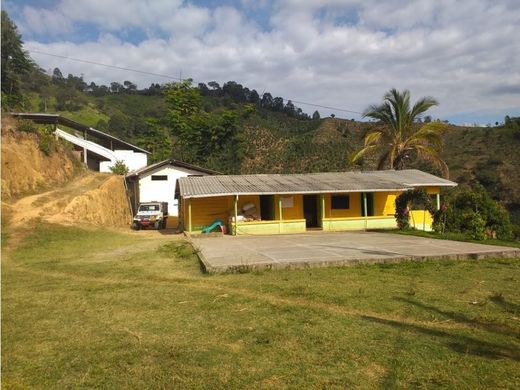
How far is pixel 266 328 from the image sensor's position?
5555 millimetres

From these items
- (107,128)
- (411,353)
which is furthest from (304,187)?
(107,128)

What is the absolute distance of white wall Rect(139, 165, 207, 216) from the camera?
28.3 m

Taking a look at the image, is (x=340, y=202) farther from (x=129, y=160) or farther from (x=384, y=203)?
(x=129, y=160)

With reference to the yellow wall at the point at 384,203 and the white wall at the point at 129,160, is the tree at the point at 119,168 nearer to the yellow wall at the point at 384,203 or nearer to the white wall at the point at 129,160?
the white wall at the point at 129,160

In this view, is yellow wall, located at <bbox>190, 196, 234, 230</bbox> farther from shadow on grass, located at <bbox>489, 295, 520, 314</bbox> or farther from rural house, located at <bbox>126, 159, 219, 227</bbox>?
shadow on grass, located at <bbox>489, 295, 520, 314</bbox>

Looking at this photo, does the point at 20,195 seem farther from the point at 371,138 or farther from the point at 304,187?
the point at 371,138

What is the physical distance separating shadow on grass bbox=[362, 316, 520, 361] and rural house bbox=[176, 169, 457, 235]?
1316cm

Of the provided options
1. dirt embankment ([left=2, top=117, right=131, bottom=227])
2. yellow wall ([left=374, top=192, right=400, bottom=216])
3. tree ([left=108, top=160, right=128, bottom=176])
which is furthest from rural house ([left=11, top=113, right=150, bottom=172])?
yellow wall ([left=374, top=192, right=400, bottom=216])

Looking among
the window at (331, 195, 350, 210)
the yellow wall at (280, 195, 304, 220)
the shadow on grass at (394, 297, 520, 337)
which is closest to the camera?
the shadow on grass at (394, 297, 520, 337)

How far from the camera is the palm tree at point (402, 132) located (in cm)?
2314

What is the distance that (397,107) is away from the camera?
23438 mm

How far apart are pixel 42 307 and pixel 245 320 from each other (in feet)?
11.6

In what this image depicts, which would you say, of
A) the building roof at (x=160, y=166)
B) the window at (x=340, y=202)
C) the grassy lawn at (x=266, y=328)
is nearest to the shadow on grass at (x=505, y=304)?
the grassy lawn at (x=266, y=328)

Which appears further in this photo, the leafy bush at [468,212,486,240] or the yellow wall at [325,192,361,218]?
the yellow wall at [325,192,361,218]
